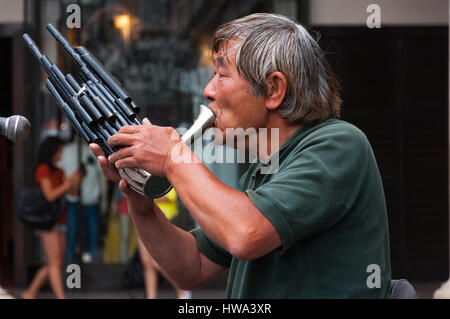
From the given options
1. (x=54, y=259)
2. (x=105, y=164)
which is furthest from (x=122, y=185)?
(x=54, y=259)

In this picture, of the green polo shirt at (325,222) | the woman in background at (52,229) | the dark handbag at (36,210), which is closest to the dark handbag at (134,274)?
the woman in background at (52,229)

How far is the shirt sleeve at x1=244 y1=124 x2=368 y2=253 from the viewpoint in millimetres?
1779

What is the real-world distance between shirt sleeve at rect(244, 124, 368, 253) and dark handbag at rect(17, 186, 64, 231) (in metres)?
5.52

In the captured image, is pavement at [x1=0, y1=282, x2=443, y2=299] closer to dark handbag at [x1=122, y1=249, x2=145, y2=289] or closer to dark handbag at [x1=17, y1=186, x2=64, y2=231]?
dark handbag at [x1=122, y1=249, x2=145, y2=289]

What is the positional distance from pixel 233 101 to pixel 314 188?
42 cm

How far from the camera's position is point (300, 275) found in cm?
190

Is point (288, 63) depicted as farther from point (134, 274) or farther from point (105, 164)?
point (134, 274)

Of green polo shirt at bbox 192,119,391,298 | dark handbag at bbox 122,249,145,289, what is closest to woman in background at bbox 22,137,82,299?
dark handbag at bbox 122,249,145,289

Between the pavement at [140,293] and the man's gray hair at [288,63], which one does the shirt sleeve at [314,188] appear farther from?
the pavement at [140,293]

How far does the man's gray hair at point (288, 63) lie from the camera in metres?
2.03
